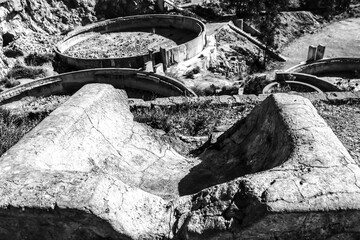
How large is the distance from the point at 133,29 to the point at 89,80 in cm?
873

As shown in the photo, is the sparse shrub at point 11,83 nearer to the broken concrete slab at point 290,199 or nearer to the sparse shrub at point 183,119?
the sparse shrub at point 183,119

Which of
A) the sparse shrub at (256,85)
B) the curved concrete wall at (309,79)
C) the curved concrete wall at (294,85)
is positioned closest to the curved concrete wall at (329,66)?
the curved concrete wall at (309,79)

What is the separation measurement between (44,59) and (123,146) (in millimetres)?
18705

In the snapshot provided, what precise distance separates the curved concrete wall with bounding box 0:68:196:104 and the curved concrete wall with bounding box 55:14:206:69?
1244 mm

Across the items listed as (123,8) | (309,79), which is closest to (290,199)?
(309,79)

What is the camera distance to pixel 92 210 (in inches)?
108

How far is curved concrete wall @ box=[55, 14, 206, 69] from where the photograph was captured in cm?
1886

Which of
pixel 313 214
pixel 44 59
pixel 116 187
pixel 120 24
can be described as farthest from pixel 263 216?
pixel 120 24

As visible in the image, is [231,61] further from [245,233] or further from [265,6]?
[245,233]

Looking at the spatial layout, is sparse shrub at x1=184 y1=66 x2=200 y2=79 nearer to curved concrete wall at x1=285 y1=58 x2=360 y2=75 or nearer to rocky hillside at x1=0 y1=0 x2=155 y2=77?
curved concrete wall at x1=285 y1=58 x2=360 y2=75

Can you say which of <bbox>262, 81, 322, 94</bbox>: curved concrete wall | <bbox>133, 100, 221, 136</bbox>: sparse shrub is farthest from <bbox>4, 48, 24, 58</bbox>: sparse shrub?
<bbox>133, 100, 221, 136</bbox>: sparse shrub

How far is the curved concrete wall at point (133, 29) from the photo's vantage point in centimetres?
1886

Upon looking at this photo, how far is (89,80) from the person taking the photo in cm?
1833

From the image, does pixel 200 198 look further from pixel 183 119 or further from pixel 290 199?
pixel 183 119
